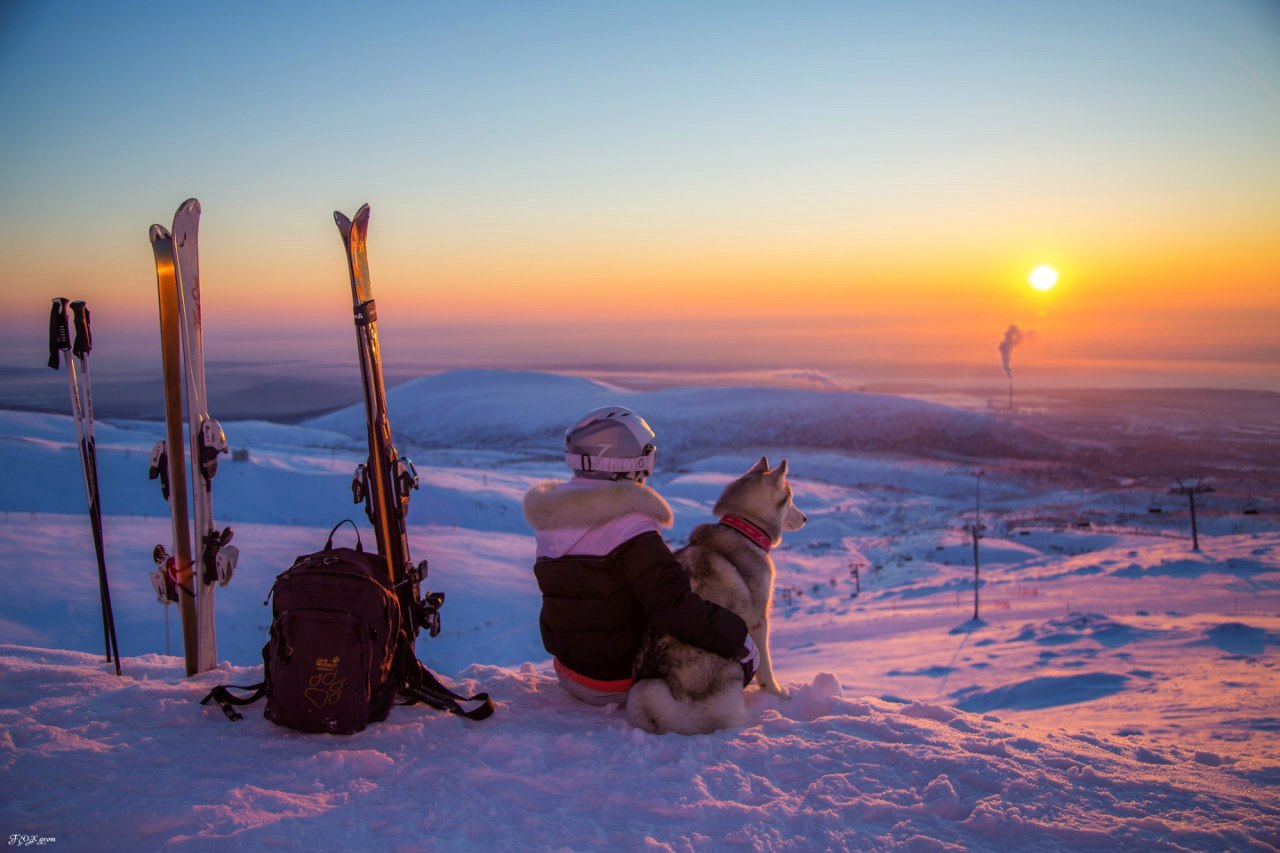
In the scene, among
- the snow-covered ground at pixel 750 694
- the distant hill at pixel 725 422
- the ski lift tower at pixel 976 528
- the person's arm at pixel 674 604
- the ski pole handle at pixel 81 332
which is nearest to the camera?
the snow-covered ground at pixel 750 694

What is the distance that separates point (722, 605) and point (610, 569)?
2.26ft

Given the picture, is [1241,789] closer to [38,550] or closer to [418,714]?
[418,714]

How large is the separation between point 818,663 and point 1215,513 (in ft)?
63.9

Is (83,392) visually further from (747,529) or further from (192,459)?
(747,529)

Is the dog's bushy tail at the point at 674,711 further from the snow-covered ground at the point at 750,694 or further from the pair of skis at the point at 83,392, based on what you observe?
the pair of skis at the point at 83,392

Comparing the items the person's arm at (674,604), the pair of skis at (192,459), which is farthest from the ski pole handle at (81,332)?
the person's arm at (674,604)

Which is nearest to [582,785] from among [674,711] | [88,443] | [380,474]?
[674,711]

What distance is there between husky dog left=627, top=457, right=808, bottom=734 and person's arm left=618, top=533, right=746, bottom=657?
108mm

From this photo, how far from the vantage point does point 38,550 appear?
1080cm

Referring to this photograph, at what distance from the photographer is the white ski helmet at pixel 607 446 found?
14.5 ft

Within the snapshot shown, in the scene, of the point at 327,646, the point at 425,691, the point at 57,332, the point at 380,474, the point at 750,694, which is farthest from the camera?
the point at 380,474

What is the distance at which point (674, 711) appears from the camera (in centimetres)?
410

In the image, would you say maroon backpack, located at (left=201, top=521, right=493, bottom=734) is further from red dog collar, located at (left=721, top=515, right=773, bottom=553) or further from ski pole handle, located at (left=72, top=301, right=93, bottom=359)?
ski pole handle, located at (left=72, top=301, right=93, bottom=359)

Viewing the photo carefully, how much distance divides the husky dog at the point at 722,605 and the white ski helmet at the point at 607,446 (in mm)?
599
